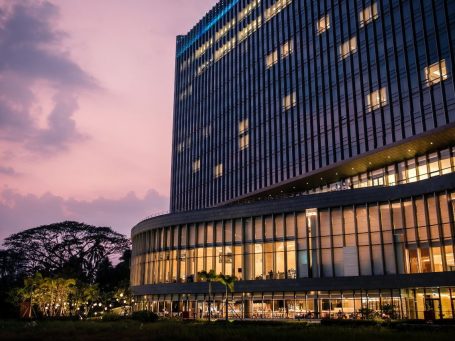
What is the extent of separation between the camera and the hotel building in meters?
56.0

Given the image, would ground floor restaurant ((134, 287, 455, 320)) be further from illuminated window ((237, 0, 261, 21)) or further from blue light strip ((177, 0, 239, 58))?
blue light strip ((177, 0, 239, 58))

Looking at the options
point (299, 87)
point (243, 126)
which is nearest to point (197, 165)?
point (243, 126)

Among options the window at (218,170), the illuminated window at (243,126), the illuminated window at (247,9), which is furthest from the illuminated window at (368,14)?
the window at (218,170)

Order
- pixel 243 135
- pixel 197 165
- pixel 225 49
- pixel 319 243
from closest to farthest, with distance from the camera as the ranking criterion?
pixel 319 243 → pixel 243 135 → pixel 225 49 → pixel 197 165

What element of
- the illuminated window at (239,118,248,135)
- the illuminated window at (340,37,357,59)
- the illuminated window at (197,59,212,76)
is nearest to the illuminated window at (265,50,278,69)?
the illuminated window at (239,118,248,135)

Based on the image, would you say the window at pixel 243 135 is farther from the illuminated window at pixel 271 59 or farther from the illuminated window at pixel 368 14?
the illuminated window at pixel 368 14

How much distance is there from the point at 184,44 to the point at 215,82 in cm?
2424

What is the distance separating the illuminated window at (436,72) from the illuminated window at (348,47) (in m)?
13.5

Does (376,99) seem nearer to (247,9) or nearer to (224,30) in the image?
(247,9)

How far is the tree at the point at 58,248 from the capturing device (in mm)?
122875

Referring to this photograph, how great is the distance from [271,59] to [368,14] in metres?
24.2

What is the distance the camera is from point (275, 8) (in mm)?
91688

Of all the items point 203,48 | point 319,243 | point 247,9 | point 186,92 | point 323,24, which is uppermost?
point 247,9

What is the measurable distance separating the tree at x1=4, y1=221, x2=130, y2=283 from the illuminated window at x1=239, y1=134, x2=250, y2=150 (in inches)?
2133
